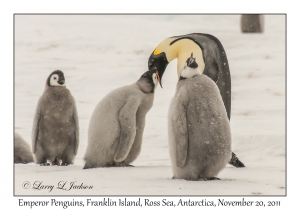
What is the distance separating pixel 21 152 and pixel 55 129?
585 mm

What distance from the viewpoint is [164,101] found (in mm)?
7125

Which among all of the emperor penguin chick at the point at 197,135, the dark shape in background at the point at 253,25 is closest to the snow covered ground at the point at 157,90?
the emperor penguin chick at the point at 197,135

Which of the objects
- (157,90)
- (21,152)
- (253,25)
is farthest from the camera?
(253,25)

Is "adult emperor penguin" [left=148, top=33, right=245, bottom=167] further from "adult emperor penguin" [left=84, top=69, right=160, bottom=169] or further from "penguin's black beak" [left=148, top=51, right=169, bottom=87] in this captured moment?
"adult emperor penguin" [left=84, top=69, right=160, bottom=169]

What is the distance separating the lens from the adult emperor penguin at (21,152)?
470 centimetres

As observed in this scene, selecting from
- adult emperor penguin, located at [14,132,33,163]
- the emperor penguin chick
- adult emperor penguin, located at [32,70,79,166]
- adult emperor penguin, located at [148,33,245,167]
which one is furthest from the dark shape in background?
the emperor penguin chick

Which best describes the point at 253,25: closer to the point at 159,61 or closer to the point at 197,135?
the point at 159,61

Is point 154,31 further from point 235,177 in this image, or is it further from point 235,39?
point 235,177

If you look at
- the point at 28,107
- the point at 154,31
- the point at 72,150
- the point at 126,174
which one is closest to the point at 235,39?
the point at 154,31

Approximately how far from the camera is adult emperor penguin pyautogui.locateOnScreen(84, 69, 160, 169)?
12.6 ft

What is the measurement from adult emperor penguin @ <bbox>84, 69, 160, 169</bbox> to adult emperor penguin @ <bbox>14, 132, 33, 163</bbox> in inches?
36.9

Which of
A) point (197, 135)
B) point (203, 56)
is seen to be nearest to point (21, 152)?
point (203, 56)

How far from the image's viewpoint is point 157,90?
7566 mm

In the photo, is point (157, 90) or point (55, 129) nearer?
point (55, 129)
